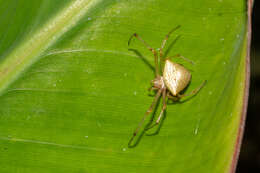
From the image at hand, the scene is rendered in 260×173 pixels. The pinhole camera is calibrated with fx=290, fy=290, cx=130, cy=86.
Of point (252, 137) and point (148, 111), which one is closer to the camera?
point (148, 111)

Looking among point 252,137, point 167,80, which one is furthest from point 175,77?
point 252,137

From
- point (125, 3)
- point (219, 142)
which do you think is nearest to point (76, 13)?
point (125, 3)

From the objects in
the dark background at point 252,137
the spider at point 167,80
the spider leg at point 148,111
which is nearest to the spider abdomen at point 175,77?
the spider at point 167,80

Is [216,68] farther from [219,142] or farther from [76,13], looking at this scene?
[76,13]

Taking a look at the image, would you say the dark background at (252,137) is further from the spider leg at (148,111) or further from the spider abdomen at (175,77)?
the spider leg at (148,111)

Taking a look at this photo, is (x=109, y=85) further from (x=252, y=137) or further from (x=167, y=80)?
(x=252, y=137)
